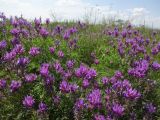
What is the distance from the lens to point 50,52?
6328 mm

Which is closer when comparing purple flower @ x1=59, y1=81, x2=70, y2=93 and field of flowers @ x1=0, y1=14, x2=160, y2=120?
field of flowers @ x1=0, y1=14, x2=160, y2=120

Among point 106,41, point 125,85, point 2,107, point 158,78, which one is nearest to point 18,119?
point 2,107

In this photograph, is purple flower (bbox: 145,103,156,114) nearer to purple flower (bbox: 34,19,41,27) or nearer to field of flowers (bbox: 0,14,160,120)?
field of flowers (bbox: 0,14,160,120)

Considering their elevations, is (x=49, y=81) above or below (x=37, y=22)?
below

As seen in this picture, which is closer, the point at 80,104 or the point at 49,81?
→ the point at 80,104

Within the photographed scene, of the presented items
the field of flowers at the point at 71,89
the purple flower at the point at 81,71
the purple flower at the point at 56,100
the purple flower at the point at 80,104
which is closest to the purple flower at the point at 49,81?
the field of flowers at the point at 71,89

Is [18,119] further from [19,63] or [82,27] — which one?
[82,27]

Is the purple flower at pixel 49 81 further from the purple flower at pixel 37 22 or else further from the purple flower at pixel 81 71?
the purple flower at pixel 37 22

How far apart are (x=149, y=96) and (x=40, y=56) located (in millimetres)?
2237

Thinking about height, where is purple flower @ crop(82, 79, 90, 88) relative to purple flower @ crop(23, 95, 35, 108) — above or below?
above

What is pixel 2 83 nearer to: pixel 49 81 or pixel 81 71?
pixel 49 81

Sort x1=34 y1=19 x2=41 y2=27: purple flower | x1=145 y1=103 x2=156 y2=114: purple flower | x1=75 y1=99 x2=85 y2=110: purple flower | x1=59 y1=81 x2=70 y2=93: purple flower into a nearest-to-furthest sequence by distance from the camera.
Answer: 1. x1=75 y1=99 x2=85 y2=110: purple flower
2. x1=59 y1=81 x2=70 y2=93: purple flower
3. x1=145 y1=103 x2=156 y2=114: purple flower
4. x1=34 y1=19 x2=41 y2=27: purple flower

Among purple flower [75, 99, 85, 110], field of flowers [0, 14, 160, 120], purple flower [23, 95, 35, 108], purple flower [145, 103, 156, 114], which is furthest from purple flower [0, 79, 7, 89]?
purple flower [145, 103, 156, 114]

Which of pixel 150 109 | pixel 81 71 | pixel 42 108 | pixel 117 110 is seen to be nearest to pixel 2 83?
pixel 42 108
